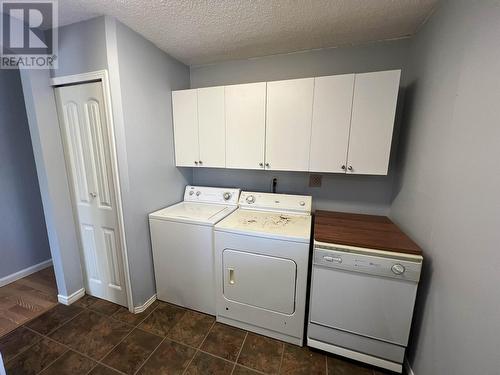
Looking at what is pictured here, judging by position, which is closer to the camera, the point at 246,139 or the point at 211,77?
the point at 246,139

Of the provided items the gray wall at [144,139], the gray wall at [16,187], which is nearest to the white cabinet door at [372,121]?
the gray wall at [144,139]

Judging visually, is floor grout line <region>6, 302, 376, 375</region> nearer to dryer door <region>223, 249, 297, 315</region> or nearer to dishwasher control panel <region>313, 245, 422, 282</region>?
dryer door <region>223, 249, 297, 315</region>

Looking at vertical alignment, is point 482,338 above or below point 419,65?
below

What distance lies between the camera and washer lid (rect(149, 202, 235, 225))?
1754mm

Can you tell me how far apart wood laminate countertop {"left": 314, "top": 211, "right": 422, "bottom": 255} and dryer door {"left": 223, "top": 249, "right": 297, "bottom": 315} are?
36 cm

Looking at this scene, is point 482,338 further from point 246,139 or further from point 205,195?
point 205,195

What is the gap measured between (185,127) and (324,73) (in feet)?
4.83

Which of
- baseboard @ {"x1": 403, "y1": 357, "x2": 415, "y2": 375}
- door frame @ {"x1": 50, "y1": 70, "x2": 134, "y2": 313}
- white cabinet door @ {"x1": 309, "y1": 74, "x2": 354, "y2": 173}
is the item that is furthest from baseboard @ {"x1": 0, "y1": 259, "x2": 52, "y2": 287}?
baseboard @ {"x1": 403, "y1": 357, "x2": 415, "y2": 375}

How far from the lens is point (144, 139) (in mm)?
1768

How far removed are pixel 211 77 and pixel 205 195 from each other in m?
1.34

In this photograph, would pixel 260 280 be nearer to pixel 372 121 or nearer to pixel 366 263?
pixel 366 263

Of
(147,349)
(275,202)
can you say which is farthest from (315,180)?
(147,349)

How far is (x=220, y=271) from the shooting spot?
167 centimetres

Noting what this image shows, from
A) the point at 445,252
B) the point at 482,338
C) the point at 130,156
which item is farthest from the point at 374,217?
the point at 130,156
